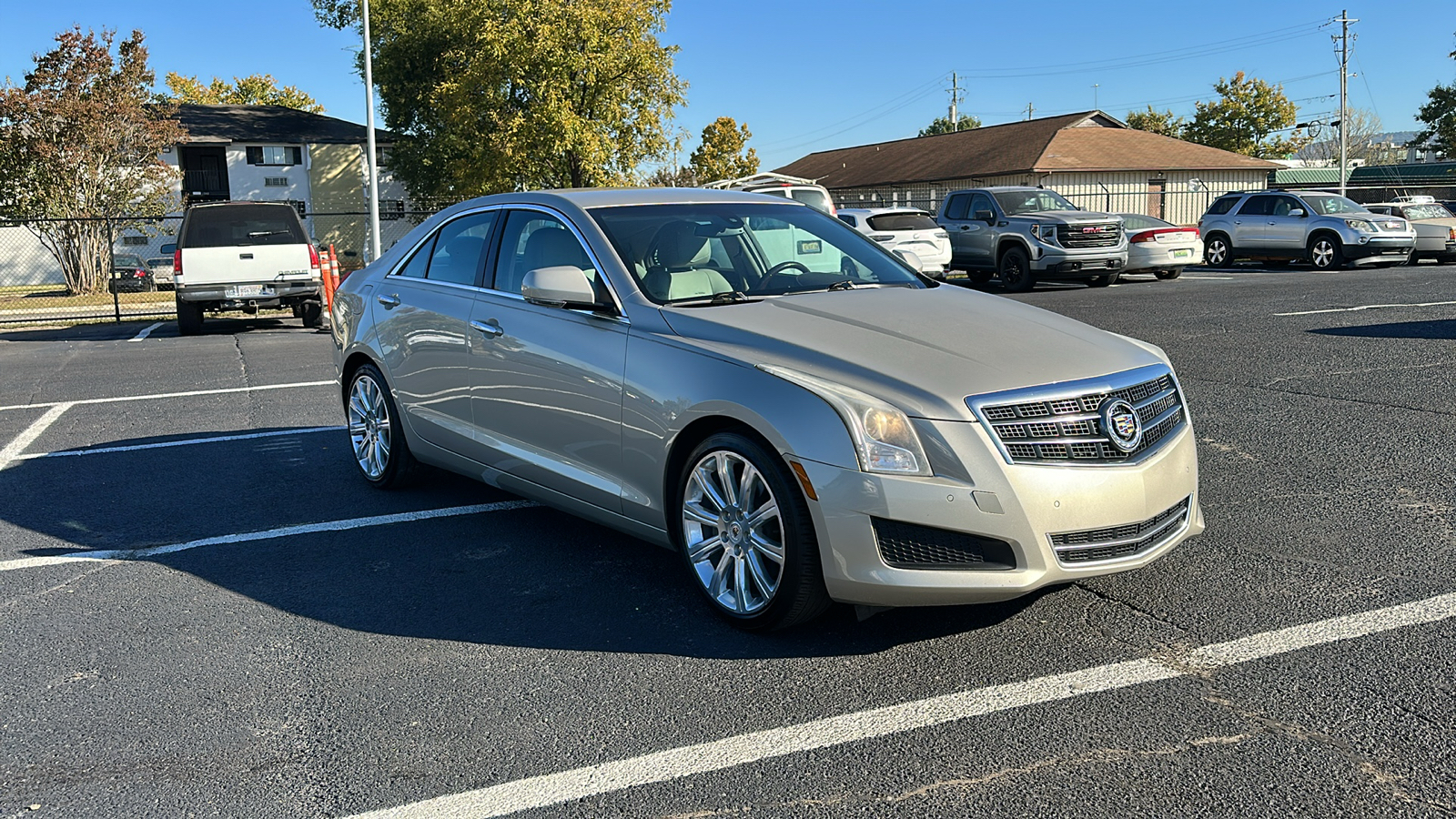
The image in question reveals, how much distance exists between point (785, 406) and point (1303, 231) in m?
24.4

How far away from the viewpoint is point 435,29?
47.9 m

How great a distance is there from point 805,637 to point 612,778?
1.19 meters

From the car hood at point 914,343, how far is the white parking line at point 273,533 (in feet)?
6.83

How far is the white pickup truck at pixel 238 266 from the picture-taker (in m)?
16.7

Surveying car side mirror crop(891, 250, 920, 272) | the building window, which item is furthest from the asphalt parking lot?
the building window

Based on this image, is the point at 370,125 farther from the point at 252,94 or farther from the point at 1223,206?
the point at 252,94

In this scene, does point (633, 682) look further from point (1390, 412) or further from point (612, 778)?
point (1390, 412)

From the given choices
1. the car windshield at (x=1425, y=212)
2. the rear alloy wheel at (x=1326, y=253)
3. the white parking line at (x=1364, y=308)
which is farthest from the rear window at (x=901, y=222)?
the car windshield at (x=1425, y=212)

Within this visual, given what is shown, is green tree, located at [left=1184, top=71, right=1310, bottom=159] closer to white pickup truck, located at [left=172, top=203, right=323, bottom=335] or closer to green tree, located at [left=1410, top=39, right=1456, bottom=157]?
green tree, located at [left=1410, top=39, right=1456, bottom=157]

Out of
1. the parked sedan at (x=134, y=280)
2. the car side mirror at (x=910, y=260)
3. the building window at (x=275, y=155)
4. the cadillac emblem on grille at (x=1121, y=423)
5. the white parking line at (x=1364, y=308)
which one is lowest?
the white parking line at (x=1364, y=308)

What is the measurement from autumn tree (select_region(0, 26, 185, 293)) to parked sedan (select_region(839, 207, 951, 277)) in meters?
17.0

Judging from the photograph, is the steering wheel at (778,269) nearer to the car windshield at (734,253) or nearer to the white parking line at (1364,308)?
the car windshield at (734,253)

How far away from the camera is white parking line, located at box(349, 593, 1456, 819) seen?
3178mm

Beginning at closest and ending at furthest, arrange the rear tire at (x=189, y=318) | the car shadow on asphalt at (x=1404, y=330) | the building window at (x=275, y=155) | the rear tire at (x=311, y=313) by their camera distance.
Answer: the car shadow on asphalt at (x=1404, y=330) < the rear tire at (x=189, y=318) < the rear tire at (x=311, y=313) < the building window at (x=275, y=155)
